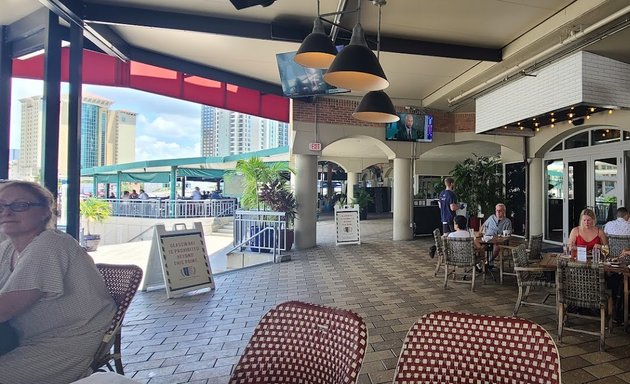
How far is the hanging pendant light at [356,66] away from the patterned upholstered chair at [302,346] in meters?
2.15

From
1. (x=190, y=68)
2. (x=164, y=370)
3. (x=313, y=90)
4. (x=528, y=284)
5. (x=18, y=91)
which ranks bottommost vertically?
(x=164, y=370)

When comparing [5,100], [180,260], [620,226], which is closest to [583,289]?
[620,226]

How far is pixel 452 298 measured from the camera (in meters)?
4.47

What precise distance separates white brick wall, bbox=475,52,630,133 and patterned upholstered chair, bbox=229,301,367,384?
5432 mm

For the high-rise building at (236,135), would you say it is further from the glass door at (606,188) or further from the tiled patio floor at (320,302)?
the glass door at (606,188)

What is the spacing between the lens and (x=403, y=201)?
9.51m

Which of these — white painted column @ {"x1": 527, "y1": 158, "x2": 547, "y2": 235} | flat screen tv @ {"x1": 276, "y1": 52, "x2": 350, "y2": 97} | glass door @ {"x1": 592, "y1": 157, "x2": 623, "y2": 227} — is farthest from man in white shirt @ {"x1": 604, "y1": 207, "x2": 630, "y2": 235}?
flat screen tv @ {"x1": 276, "y1": 52, "x2": 350, "y2": 97}

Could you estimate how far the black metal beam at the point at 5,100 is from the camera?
403 centimetres

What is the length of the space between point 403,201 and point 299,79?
5.11 m

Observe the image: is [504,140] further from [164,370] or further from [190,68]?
[164,370]

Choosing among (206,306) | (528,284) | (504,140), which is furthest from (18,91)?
(504,140)

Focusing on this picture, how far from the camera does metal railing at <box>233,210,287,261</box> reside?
7266 millimetres

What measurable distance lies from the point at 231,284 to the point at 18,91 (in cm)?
381

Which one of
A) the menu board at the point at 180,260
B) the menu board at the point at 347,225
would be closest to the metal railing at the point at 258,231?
the menu board at the point at 347,225
